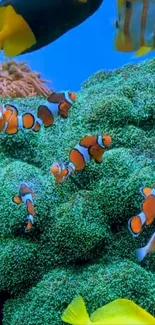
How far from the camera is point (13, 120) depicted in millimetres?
2143

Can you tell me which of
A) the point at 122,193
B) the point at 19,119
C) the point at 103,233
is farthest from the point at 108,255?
the point at 19,119

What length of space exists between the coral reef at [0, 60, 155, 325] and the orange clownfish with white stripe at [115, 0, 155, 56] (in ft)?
3.31

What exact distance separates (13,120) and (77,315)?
141 cm

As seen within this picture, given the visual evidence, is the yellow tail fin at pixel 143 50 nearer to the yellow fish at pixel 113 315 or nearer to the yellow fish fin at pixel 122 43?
the yellow fish fin at pixel 122 43

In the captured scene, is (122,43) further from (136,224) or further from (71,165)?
(71,165)

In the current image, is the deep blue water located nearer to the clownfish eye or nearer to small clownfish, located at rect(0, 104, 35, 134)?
small clownfish, located at rect(0, 104, 35, 134)

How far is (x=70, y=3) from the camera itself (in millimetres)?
918

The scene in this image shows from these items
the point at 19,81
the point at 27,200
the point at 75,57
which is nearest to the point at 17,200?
the point at 27,200

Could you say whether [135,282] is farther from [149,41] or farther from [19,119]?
[149,41]

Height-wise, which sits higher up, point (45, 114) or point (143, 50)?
point (45, 114)

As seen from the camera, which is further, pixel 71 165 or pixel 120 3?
pixel 71 165

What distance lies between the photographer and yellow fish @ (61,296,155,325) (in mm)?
805

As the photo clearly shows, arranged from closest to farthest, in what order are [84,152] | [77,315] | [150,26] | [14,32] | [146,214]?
[77,315], [14,32], [150,26], [146,214], [84,152]

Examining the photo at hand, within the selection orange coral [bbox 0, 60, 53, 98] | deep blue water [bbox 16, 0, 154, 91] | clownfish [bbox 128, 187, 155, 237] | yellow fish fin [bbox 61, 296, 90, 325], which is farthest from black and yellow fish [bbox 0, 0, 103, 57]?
deep blue water [bbox 16, 0, 154, 91]
